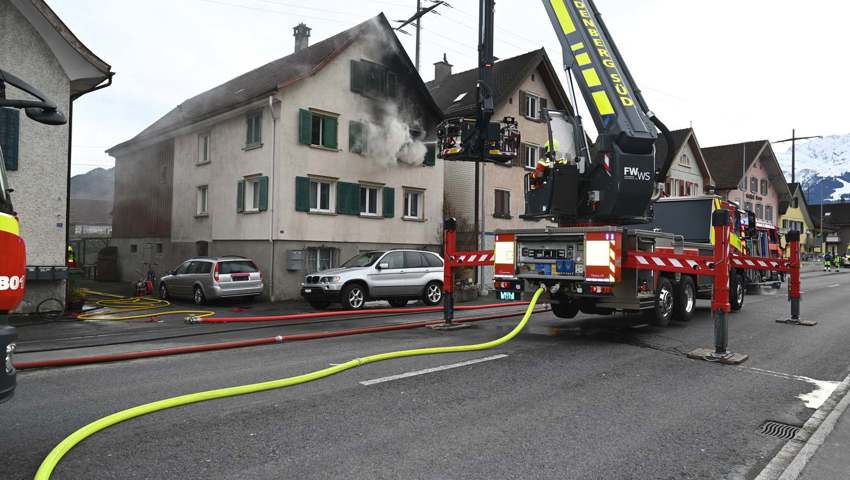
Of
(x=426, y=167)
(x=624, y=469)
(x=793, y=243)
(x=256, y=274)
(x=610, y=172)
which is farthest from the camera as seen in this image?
(x=426, y=167)

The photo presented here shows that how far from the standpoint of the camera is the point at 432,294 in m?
16.5

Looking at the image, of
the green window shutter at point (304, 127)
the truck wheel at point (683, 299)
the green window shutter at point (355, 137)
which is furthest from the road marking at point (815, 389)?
the green window shutter at point (355, 137)

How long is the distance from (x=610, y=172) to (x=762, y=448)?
6192mm

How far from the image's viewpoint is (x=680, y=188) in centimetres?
4316

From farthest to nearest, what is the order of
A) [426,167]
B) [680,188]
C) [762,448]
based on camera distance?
[680,188] → [426,167] → [762,448]

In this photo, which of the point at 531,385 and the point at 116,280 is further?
the point at 116,280

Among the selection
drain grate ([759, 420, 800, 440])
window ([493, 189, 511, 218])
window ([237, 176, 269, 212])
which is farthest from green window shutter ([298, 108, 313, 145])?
drain grate ([759, 420, 800, 440])

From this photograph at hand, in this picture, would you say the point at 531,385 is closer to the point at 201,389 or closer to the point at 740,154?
the point at 201,389

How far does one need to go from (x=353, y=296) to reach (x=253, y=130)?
29.8 feet

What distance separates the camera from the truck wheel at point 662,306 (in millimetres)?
9914

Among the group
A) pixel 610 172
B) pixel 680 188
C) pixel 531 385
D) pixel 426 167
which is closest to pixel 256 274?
pixel 426 167

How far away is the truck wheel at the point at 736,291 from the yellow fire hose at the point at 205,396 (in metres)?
8.28

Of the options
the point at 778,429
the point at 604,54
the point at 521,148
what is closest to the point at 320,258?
the point at 604,54

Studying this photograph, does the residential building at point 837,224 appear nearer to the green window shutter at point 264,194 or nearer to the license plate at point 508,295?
the green window shutter at point 264,194
